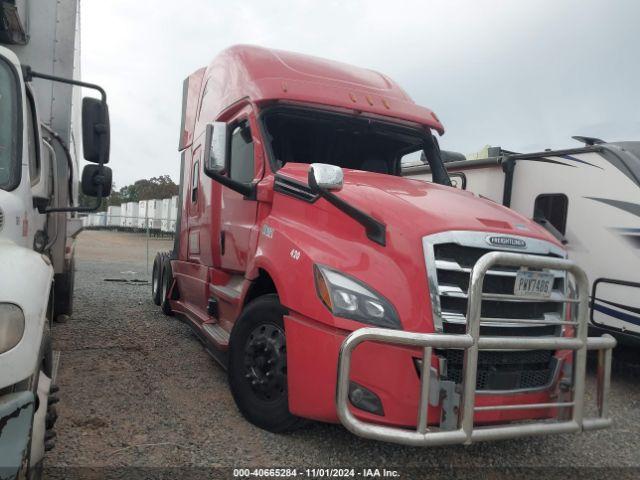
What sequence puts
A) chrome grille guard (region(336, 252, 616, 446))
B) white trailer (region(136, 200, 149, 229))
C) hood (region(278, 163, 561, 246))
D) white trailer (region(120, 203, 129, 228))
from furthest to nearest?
white trailer (region(120, 203, 129, 228)), white trailer (region(136, 200, 149, 229)), hood (region(278, 163, 561, 246)), chrome grille guard (region(336, 252, 616, 446))

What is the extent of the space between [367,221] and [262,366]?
50.7 inches

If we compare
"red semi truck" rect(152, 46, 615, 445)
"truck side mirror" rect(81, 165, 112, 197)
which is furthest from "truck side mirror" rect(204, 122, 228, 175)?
"truck side mirror" rect(81, 165, 112, 197)

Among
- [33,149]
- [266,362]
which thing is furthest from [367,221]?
[33,149]

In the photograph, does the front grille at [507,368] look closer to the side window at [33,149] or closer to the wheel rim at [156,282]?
the side window at [33,149]

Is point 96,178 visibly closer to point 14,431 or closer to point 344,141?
point 14,431

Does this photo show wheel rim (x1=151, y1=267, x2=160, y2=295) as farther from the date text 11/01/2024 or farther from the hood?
the date text 11/01/2024

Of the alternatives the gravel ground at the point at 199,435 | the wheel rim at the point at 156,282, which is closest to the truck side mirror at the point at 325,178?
the gravel ground at the point at 199,435

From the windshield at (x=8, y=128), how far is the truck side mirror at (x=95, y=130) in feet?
1.57

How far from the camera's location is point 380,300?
3004 mm

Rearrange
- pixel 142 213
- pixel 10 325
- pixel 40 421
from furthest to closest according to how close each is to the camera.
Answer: pixel 142 213 → pixel 40 421 → pixel 10 325

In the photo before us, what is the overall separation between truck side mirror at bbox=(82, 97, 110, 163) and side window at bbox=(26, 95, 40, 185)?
33 centimetres

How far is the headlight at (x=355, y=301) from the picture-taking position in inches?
117

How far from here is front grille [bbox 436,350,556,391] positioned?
3.02 metres

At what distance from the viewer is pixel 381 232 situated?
10.5 feet
